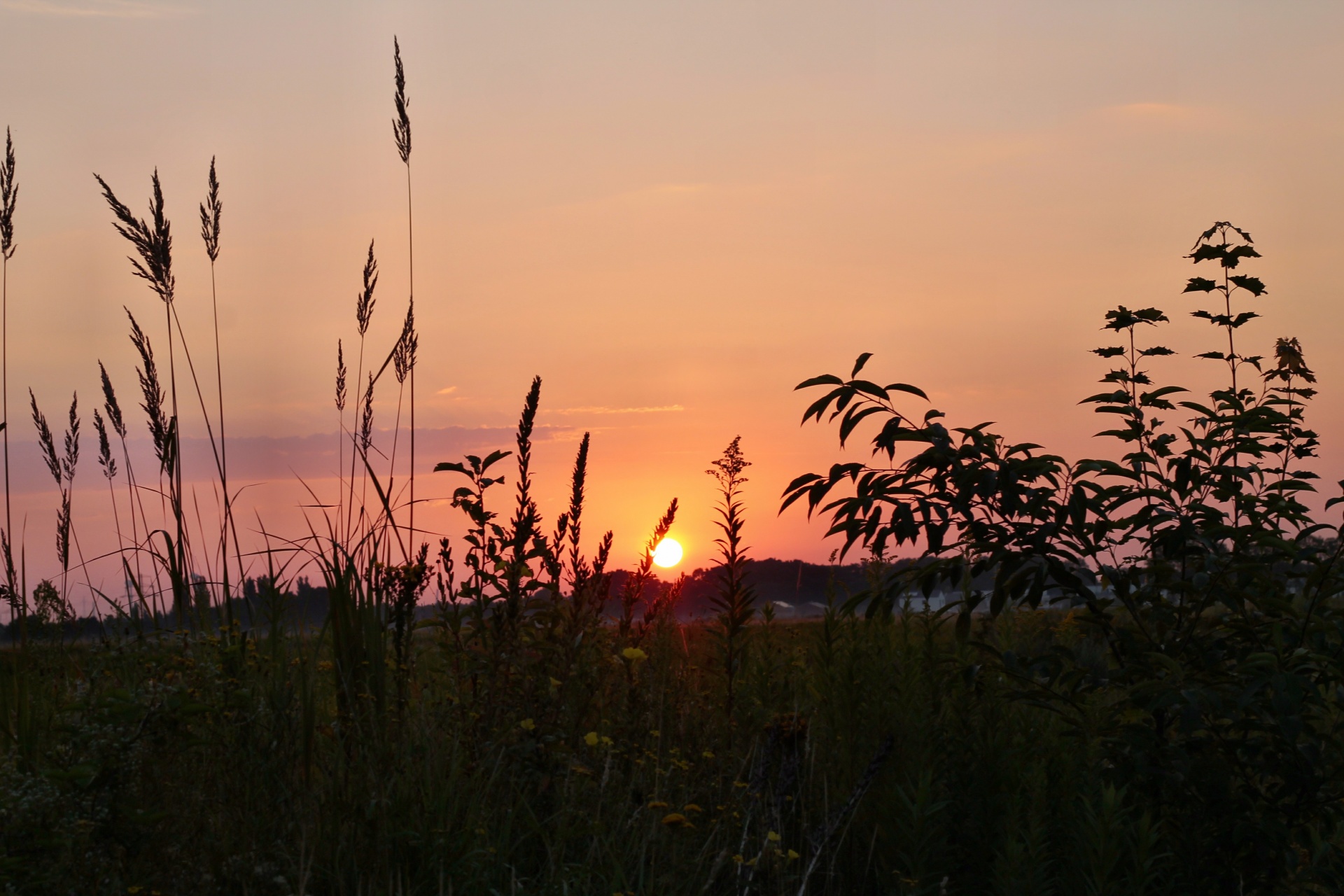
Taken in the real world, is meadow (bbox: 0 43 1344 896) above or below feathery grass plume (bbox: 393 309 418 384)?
below

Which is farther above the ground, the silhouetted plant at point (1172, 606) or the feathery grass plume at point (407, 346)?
the feathery grass plume at point (407, 346)

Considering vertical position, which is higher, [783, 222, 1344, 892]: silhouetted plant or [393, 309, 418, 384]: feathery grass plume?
[393, 309, 418, 384]: feathery grass plume

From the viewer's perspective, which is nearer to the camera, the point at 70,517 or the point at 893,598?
the point at 893,598

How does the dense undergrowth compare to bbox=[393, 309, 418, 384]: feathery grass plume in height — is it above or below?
below

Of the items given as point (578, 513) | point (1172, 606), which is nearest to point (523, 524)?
point (578, 513)

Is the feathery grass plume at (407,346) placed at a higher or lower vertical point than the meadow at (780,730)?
higher

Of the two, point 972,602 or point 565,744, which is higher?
point 972,602

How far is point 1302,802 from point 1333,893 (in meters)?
0.38

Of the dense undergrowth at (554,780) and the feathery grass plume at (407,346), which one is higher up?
the feathery grass plume at (407,346)

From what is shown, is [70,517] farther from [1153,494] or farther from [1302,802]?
[1302,802]

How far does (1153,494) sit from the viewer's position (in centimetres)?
370

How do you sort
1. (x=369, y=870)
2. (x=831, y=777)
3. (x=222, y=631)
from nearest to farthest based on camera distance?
1. (x=369, y=870)
2. (x=831, y=777)
3. (x=222, y=631)

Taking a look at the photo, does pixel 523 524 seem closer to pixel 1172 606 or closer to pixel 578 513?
pixel 578 513

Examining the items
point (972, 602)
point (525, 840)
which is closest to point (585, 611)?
point (525, 840)
